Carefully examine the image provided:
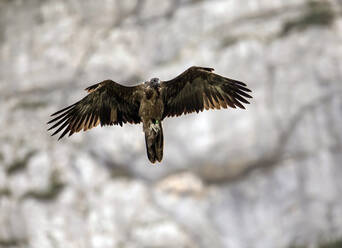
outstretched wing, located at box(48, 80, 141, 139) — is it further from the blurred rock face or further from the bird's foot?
the blurred rock face

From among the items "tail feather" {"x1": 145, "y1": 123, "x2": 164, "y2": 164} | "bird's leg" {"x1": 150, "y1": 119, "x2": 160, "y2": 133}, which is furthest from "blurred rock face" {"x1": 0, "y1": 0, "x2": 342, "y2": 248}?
"tail feather" {"x1": 145, "y1": 123, "x2": 164, "y2": 164}

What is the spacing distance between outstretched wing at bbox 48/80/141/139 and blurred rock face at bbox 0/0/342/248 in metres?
21.5

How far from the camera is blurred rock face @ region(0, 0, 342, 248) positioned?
35.1 m

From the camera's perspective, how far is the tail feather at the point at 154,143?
13.0 meters

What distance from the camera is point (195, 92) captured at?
14.2m

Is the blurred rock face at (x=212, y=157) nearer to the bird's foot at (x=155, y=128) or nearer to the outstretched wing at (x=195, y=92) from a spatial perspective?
the outstretched wing at (x=195, y=92)

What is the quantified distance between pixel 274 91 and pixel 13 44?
61.9 ft

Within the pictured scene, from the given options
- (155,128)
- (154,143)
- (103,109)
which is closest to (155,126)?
(155,128)

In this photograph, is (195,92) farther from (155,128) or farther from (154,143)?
(154,143)

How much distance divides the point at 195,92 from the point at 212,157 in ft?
72.1

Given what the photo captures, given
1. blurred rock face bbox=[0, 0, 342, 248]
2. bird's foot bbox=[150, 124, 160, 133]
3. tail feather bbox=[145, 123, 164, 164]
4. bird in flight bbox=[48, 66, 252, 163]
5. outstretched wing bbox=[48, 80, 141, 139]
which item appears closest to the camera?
tail feather bbox=[145, 123, 164, 164]

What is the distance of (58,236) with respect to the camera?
116 feet

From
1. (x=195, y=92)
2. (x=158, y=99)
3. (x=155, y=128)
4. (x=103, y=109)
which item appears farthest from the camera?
(x=103, y=109)

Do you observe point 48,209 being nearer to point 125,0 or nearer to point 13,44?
point 13,44
